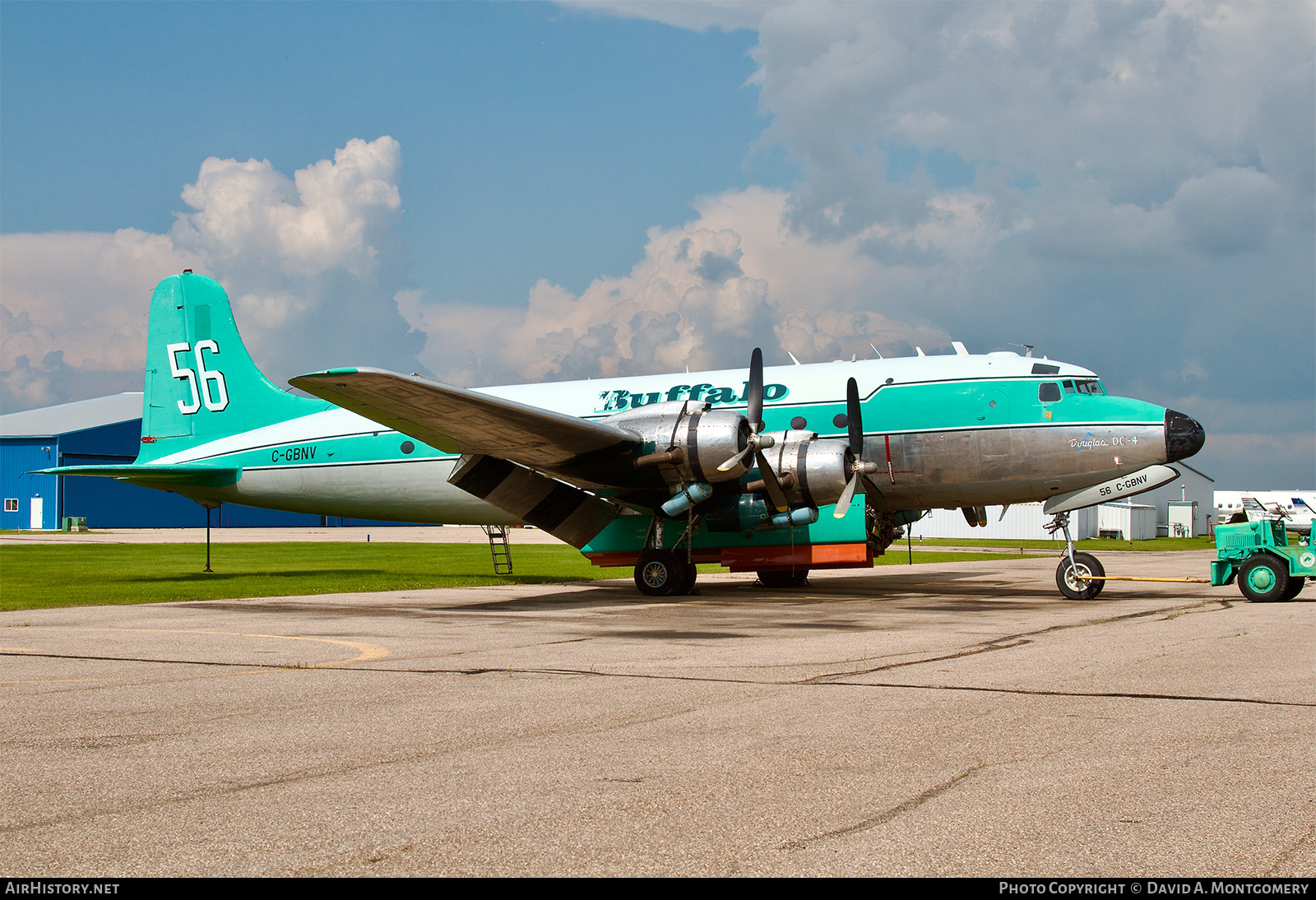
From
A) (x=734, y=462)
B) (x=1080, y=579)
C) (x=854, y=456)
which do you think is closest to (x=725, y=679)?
(x=734, y=462)

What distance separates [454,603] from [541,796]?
1241cm

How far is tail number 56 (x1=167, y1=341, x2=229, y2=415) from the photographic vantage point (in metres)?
23.9

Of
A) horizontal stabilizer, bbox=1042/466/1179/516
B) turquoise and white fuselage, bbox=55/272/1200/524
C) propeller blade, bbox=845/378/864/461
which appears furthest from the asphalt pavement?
turquoise and white fuselage, bbox=55/272/1200/524

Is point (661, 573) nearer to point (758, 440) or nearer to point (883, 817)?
point (758, 440)

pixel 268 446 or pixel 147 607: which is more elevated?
pixel 268 446

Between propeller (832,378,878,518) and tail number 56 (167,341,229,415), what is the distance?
14521mm

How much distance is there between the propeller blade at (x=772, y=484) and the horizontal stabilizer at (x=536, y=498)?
3.19 m

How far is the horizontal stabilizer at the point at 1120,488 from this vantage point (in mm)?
A: 17312

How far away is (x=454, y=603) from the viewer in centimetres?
1680

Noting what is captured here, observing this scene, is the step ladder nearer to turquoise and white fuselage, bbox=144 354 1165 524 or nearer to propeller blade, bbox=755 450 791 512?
turquoise and white fuselage, bbox=144 354 1165 524

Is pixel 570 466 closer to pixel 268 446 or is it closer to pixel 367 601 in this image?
pixel 367 601

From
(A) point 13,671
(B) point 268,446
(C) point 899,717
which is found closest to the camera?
(C) point 899,717
